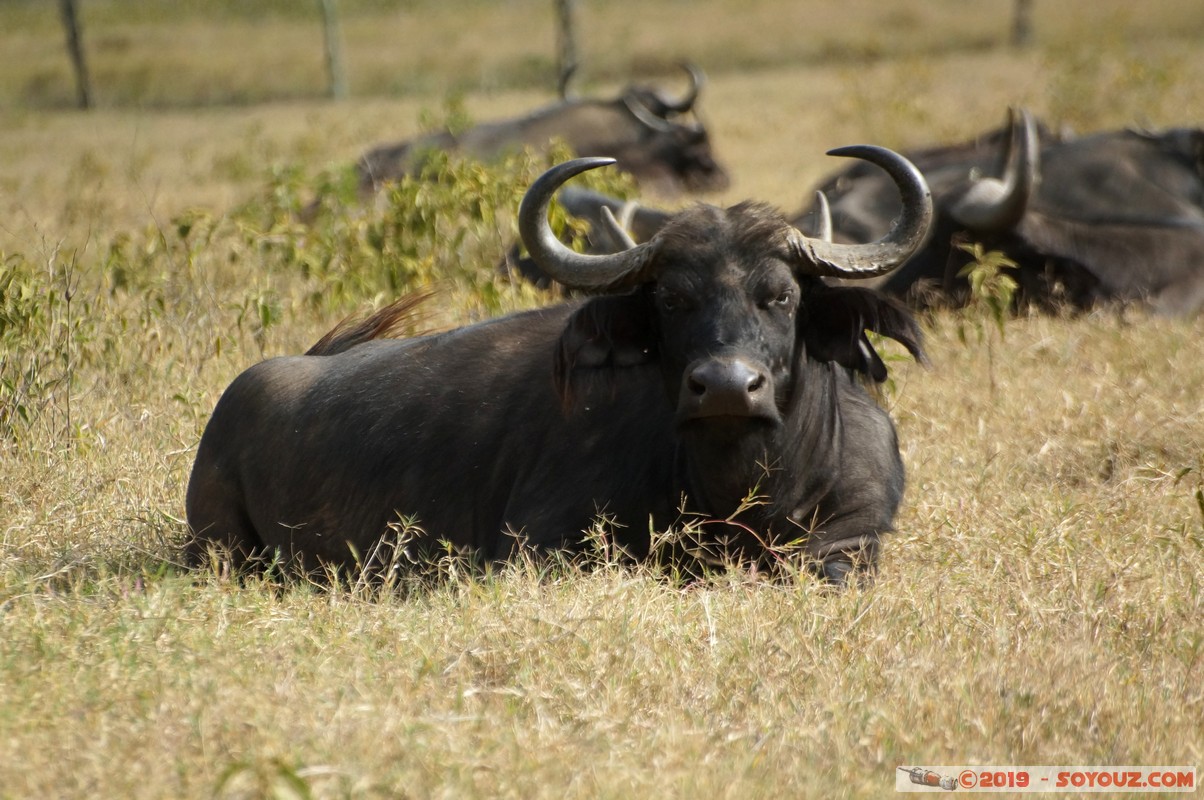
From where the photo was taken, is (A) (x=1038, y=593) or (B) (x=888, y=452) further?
(B) (x=888, y=452)

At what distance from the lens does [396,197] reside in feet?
23.7

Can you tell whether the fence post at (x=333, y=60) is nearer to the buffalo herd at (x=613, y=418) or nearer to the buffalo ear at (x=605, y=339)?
the buffalo herd at (x=613, y=418)

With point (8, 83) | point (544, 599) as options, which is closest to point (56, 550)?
point (544, 599)

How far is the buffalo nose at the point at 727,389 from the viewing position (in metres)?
3.68

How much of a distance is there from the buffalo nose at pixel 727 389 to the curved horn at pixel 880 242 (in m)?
0.50

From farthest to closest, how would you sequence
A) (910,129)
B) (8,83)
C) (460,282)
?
1. (8,83)
2. (910,129)
3. (460,282)

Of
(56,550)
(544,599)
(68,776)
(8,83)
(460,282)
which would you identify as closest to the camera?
(68,776)

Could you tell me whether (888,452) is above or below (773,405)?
below

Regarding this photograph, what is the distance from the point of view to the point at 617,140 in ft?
50.8

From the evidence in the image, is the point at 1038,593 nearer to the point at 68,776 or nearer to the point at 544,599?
the point at 544,599

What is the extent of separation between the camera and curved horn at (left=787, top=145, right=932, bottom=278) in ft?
13.3

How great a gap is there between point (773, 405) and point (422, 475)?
134 centimetres

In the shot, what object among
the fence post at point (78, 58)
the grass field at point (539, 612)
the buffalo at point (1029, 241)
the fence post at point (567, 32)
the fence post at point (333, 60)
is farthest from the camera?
the fence post at point (78, 58)

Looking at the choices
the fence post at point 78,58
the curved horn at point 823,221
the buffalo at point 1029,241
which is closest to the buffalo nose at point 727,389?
the curved horn at point 823,221
